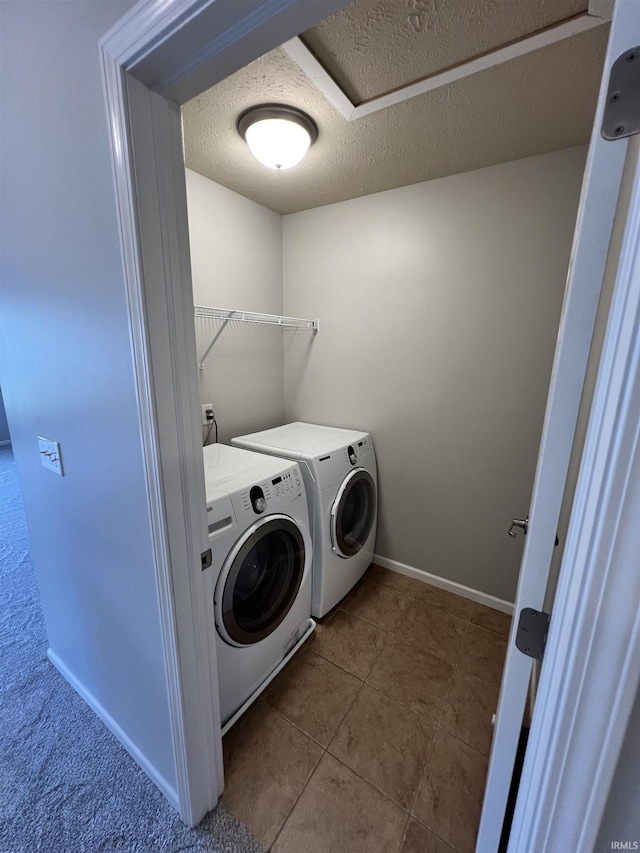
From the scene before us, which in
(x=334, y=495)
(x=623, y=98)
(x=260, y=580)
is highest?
(x=623, y=98)

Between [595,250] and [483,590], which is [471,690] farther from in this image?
[595,250]

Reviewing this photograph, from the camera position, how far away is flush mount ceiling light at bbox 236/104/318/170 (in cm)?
128

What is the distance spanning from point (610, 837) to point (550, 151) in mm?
2194

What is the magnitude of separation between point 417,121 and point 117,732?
104 inches

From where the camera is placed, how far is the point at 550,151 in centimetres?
153

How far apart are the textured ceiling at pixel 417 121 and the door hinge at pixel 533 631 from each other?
4.75ft

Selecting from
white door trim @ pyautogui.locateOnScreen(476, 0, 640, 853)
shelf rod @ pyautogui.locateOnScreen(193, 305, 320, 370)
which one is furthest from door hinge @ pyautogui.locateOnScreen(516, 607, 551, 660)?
shelf rod @ pyautogui.locateOnScreen(193, 305, 320, 370)

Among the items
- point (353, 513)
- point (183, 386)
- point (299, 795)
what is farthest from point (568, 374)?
point (353, 513)

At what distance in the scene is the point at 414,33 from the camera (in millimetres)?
980

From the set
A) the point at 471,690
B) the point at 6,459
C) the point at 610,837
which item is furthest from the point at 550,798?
the point at 6,459

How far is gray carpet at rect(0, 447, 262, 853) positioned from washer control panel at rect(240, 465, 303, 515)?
97cm

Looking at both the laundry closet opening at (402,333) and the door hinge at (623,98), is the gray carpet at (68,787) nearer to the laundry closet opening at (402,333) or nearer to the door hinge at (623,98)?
the laundry closet opening at (402,333)

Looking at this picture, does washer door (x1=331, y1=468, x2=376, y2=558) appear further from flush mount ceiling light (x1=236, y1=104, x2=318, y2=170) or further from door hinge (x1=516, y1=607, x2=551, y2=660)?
flush mount ceiling light (x1=236, y1=104, x2=318, y2=170)

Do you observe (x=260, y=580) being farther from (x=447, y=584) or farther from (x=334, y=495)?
(x=447, y=584)
